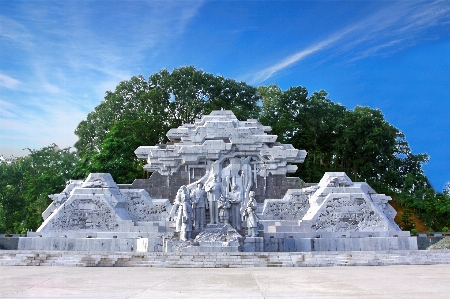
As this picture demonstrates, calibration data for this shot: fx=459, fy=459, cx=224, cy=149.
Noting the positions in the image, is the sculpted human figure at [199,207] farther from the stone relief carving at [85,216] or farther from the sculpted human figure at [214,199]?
the stone relief carving at [85,216]

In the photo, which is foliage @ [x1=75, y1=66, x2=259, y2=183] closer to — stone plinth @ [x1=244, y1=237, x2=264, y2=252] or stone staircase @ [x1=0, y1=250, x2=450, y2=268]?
stone plinth @ [x1=244, y1=237, x2=264, y2=252]

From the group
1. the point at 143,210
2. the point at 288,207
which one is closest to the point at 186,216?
the point at 143,210

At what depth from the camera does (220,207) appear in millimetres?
18031

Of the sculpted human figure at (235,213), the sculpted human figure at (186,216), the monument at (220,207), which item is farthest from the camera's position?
the sculpted human figure at (235,213)

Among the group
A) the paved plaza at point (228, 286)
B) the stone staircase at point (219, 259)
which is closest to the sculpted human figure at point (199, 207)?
the stone staircase at point (219, 259)

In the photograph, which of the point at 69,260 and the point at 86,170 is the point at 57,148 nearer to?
the point at 86,170

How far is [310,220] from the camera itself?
2248 cm

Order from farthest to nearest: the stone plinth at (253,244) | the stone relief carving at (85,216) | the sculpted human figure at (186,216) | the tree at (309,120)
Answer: the tree at (309,120) → the stone relief carving at (85,216) → the stone plinth at (253,244) → the sculpted human figure at (186,216)

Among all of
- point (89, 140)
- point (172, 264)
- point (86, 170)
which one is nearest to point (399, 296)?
point (172, 264)

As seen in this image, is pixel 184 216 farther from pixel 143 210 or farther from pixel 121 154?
pixel 121 154

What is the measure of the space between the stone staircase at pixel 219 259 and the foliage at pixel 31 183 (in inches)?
733

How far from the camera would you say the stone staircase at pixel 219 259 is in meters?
13.3

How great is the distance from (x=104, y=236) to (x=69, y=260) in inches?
308

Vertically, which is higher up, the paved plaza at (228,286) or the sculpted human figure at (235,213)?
the sculpted human figure at (235,213)
